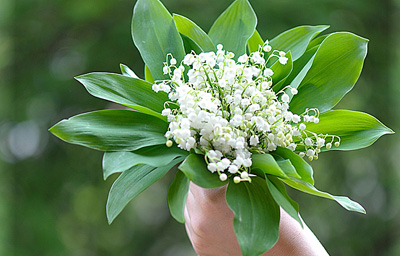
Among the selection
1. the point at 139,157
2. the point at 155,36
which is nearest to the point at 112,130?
the point at 139,157

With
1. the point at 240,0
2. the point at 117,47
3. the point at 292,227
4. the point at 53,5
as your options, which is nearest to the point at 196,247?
the point at 292,227

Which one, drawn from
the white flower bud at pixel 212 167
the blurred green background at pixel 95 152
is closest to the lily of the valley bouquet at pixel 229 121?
the white flower bud at pixel 212 167

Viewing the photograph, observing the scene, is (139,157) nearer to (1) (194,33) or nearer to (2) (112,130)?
(2) (112,130)

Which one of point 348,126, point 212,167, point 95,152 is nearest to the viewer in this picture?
point 212,167

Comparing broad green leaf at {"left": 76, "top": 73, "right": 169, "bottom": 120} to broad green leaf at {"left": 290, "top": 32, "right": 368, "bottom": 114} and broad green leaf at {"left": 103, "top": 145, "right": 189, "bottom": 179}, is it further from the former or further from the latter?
broad green leaf at {"left": 290, "top": 32, "right": 368, "bottom": 114}

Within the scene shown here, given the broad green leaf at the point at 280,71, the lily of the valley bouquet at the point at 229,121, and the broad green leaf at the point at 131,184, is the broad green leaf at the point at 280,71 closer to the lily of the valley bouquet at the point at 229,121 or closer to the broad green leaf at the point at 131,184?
the lily of the valley bouquet at the point at 229,121

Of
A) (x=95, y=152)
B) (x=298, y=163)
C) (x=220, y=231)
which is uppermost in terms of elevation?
(x=298, y=163)

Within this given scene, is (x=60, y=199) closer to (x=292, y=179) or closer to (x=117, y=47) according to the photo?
(x=117, y=47)
